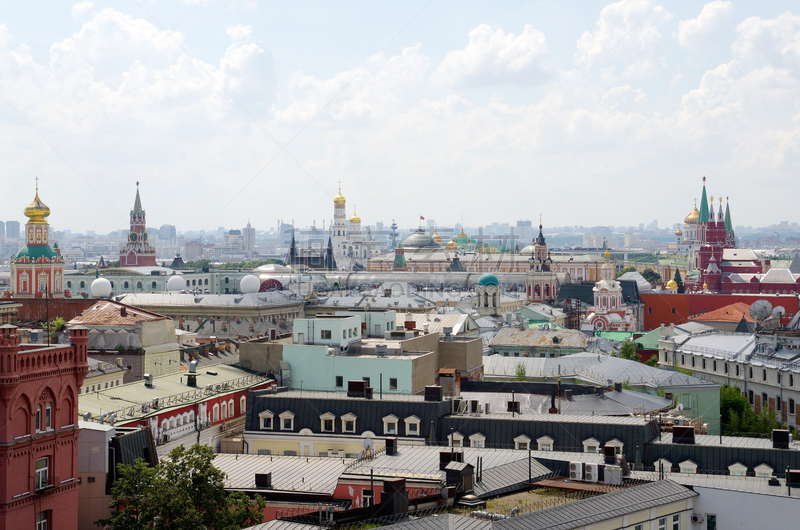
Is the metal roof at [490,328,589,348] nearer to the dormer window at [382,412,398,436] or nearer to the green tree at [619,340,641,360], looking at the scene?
the green tree at [619,340,641,360]

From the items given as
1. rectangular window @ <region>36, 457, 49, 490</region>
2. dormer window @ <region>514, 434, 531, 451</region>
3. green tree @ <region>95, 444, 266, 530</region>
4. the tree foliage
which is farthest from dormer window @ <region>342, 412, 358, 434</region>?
Result: the tree foliage

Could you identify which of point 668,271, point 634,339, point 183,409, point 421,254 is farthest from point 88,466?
point 668,271

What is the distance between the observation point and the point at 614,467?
21.1 meters

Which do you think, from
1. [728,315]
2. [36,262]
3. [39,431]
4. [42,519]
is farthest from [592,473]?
[36,262]

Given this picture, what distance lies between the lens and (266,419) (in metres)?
32.1

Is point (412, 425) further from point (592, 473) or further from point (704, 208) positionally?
point (704, 208)

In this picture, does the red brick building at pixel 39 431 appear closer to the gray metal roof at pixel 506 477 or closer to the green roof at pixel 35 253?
the gray metal roof at pixel 506 477

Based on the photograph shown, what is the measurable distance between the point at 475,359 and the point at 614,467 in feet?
71.9

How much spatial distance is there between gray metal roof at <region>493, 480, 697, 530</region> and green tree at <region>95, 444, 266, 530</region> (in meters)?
5.87

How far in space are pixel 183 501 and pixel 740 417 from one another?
97.4 ft

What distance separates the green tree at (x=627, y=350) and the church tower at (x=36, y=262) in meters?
50.6

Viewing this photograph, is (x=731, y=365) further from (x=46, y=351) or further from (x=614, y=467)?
(x=46, y=351)

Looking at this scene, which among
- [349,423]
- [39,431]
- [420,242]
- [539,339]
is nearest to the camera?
[39,431]

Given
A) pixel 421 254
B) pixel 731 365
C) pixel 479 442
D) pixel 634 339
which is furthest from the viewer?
pixel 421 254
